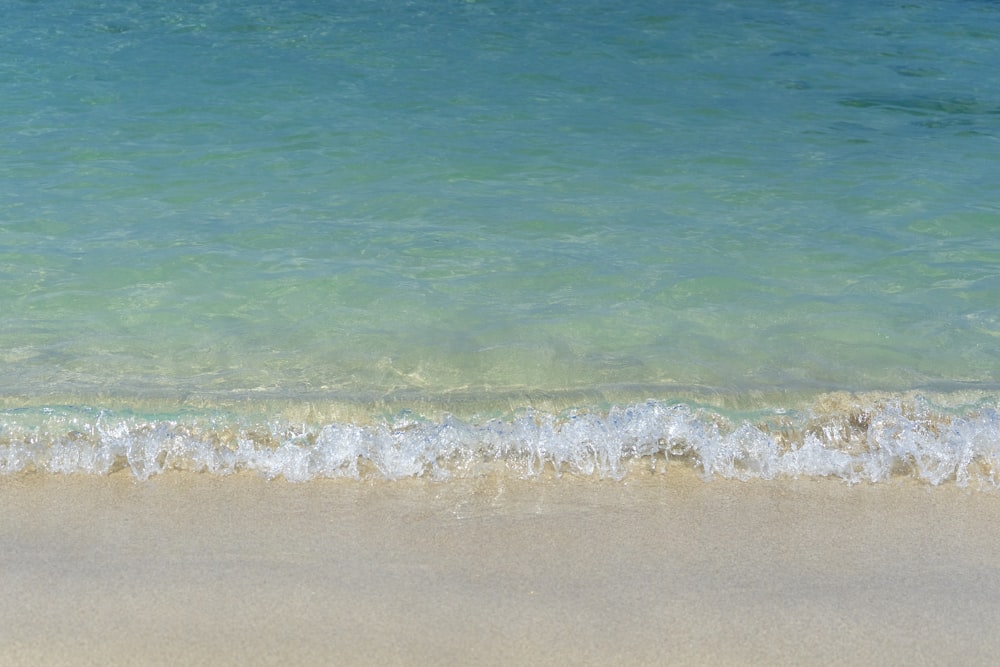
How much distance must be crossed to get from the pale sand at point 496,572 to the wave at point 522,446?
0.26 feet

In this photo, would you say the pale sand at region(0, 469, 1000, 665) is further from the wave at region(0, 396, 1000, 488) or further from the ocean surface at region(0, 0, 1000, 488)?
the ocean surface at region(0, 0, 1000, 488)

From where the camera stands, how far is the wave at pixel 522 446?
360cm

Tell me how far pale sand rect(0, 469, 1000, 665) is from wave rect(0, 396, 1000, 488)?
0.08 metres

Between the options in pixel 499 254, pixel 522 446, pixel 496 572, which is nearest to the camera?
pixel 496 572

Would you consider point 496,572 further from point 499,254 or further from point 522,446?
point 499,254

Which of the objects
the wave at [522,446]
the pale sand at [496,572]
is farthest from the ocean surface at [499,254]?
the pale sand at [496,572]

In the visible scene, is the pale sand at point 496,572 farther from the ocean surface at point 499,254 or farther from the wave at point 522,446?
the ocean surface at point 499,254

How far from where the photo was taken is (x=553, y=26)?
9438mm

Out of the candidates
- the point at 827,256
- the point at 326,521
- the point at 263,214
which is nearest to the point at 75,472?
the point at 326,521

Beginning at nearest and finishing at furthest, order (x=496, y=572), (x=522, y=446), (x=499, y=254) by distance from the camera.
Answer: (x=496, y=572)
(x=522, y=446)
(x=499, y=254)

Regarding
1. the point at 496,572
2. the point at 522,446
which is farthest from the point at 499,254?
the point at 496,572

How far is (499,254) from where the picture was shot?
5.27m

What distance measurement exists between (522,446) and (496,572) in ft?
2.30

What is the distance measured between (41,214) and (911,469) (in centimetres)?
437
